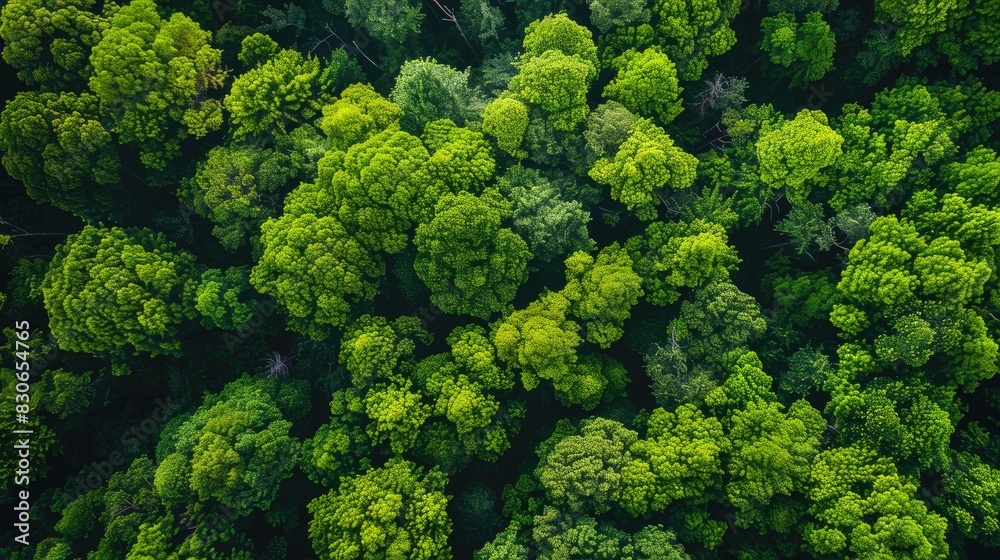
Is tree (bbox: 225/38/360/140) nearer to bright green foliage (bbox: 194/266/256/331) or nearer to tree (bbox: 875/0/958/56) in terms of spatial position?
bright green foliage (bbox: 194/266/256/331)

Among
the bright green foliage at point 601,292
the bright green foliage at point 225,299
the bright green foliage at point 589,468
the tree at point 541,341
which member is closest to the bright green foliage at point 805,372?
the bright green foliage at point 589,468

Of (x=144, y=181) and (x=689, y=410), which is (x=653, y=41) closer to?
(x=689, y=410)

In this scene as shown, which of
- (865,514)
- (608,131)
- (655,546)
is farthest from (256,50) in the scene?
(865,514)

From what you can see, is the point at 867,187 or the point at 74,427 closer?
the point at 867,187

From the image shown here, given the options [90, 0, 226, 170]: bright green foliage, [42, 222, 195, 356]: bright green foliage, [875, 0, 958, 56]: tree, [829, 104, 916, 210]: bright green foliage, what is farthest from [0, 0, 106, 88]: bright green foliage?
[875, 0, 958, 56]: tree

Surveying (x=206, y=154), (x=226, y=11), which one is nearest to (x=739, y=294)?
(x=206, y=154)

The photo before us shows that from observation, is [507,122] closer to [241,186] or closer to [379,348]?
[379,348]
